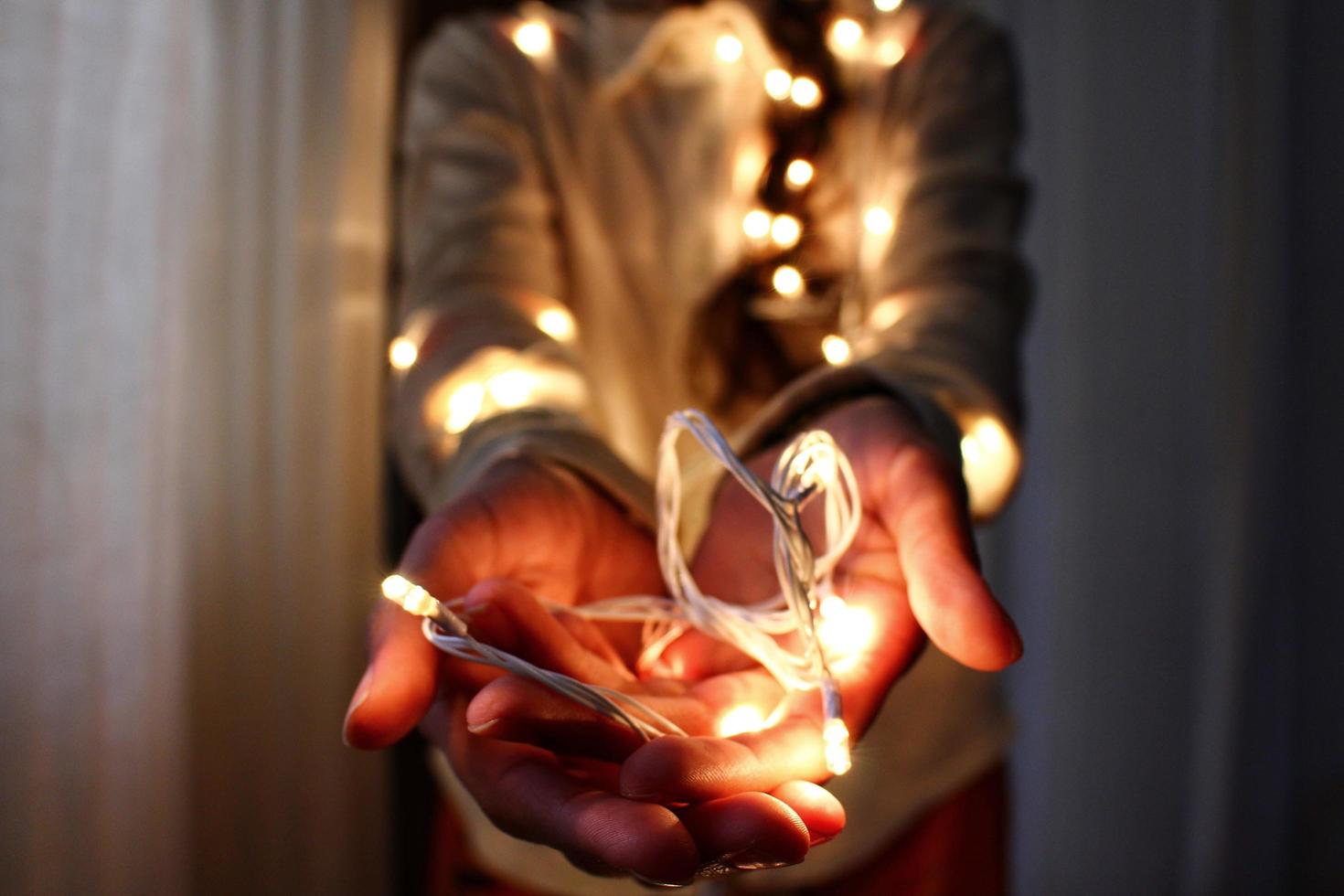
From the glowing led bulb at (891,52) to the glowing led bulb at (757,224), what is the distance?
0.75 ft

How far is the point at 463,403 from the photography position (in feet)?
2.79

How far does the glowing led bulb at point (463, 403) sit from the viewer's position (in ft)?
2.78

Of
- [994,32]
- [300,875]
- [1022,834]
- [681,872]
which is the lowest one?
[1022,834]

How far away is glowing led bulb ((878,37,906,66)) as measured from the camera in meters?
1.06

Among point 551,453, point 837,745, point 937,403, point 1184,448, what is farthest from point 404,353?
point 1184,448

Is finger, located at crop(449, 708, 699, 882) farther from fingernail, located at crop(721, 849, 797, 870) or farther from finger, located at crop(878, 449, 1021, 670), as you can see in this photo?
finger, located at crop(878, 449, 1021, 670)

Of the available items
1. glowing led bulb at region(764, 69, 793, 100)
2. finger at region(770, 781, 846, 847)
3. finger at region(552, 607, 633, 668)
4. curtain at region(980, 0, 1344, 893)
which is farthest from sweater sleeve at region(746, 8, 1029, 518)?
curtain at region(980, 0, 1344, 893)

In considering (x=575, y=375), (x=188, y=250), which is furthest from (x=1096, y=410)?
(x=188, y=250)

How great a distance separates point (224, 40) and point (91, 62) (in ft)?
0.95

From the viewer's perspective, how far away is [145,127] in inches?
35.6

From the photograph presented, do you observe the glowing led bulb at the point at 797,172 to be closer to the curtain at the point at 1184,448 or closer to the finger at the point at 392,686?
the finger at the point at 392,686

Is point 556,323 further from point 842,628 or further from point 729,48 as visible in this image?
point 842,628

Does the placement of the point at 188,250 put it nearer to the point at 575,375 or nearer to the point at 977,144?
the point at 575,375

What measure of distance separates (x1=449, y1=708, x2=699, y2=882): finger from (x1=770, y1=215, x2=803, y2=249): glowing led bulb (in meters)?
0.67
